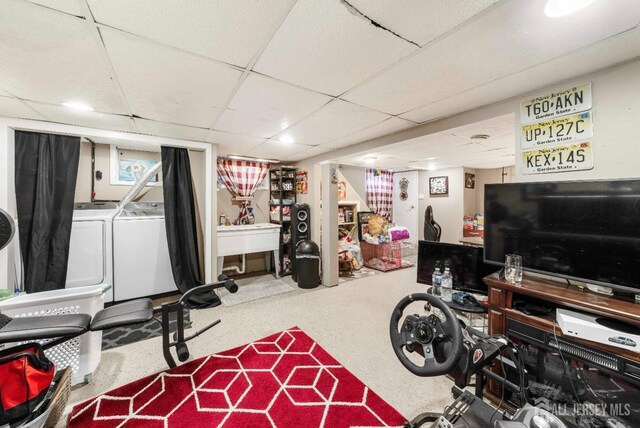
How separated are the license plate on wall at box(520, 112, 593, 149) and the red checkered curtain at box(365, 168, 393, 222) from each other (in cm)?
434

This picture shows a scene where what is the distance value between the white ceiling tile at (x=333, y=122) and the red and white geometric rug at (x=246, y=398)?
2286 mm

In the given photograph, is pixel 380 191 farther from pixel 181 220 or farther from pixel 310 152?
pixel 181 220

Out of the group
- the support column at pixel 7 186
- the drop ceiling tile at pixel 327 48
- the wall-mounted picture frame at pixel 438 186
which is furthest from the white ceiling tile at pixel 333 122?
the wall-mounted picture frame at pixel 438 186

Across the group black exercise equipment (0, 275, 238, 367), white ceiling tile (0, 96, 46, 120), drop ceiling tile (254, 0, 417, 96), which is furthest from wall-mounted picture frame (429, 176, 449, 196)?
white ceiling tile (0, 96, 46, 120)

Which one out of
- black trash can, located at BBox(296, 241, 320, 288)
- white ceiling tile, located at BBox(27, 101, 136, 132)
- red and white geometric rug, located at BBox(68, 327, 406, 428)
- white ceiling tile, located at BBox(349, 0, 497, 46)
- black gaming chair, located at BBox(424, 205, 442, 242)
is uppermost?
white ceiling tile, located at BBox(27, 101, 136, 132)

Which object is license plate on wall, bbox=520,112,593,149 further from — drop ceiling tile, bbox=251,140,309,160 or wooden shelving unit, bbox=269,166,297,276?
wooden shelving unit, bbox=269,166,297,276

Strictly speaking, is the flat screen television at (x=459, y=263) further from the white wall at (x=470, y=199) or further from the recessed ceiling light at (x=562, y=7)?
the white wall at (x=470, y=199)

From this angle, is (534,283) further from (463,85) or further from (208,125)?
(208,125)

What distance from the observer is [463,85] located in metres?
1.83

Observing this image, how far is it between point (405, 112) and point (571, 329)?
2.00m

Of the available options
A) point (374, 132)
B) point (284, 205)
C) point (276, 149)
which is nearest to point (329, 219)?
point (284, 205)

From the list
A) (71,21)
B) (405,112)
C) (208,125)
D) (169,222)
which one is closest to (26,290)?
(169,222)

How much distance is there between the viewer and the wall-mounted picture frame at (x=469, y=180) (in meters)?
5.81

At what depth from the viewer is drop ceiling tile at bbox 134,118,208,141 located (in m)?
2.73
